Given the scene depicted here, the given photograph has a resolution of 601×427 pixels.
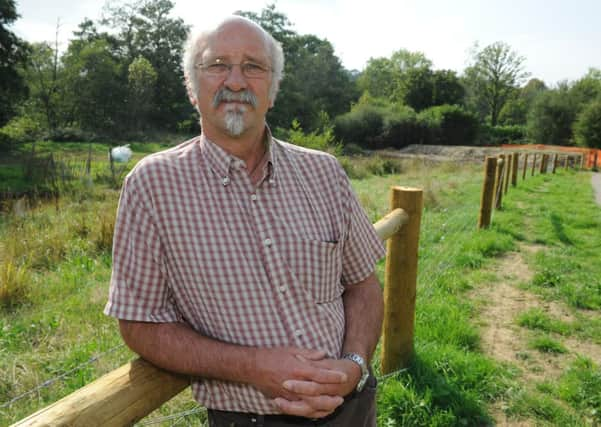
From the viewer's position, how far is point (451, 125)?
150 feet

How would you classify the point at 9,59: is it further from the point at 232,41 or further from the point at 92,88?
the point at 232,41

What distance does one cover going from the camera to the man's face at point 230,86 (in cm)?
184

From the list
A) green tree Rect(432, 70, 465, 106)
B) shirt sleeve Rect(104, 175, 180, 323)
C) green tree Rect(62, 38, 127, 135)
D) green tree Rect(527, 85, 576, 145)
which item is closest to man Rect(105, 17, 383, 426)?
shirt sleeve Rect(104, 175, 180, 323)

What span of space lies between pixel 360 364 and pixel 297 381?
0.35 m

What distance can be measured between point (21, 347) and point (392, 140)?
4141 cm

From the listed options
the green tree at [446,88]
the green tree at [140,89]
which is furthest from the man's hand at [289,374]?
the green tree at [446,88]

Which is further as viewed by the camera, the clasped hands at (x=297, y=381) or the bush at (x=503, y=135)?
the bush at (x=503, y=135)

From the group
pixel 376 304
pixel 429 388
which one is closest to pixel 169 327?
pixel 376 304

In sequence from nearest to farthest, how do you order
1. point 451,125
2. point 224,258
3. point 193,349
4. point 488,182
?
point 193,349, point 224,258, point 488,182, point 451,125

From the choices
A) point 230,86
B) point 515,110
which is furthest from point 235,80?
point 515,110

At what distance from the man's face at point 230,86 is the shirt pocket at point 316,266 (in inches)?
19.5

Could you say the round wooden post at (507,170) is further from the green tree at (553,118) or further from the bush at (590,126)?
the green tree at (553,118)

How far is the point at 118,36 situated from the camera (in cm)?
5450

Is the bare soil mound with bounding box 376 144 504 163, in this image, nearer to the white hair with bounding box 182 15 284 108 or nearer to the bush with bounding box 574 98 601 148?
the bush with bounding box 574 98 601 148
